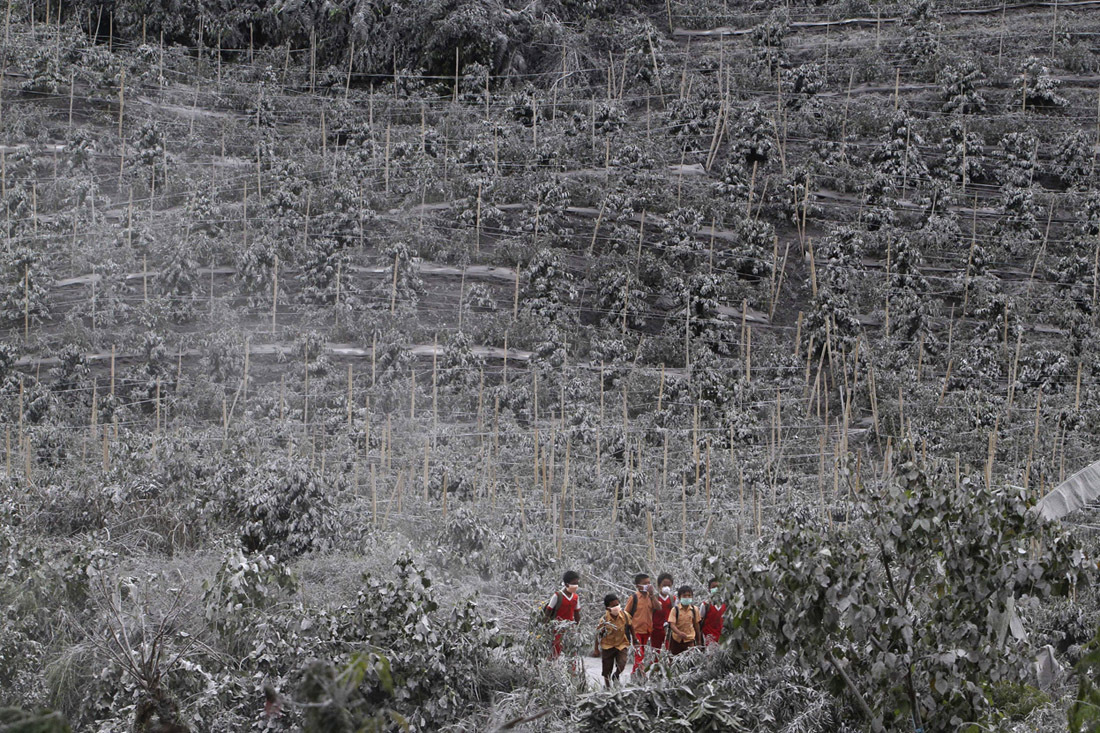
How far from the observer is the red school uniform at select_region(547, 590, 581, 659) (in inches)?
280

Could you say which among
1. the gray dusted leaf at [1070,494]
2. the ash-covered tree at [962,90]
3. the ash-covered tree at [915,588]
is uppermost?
the ash-covered tree at [962,90]

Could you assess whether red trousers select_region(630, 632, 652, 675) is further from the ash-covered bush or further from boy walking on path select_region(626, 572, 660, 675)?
the ash-covered bush

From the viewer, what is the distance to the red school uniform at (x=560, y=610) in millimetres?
7121

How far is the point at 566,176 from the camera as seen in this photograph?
16.8 metres

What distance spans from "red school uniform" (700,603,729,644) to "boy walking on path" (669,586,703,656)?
20 centimetres

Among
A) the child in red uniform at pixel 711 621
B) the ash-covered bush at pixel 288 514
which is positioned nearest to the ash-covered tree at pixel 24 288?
the ash-covered bush at pixel 288 514

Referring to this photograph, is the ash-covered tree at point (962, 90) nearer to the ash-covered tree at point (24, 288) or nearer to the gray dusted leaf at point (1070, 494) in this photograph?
the gray dusted leaf at point (1070, 494)

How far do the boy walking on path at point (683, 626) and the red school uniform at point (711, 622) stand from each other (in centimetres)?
20

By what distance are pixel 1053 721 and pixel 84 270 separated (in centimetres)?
1284

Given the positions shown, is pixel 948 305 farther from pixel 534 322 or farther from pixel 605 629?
pixel 605 629

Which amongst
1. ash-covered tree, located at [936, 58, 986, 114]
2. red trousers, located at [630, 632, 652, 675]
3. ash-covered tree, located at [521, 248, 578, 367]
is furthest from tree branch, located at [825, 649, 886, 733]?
ash-covered tree, located at [936, 58, 986, 114]

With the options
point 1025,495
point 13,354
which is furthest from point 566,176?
point 1025,495

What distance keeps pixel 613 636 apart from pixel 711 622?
0.75 meters

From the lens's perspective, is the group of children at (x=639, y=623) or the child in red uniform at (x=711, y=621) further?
the child in red uniform at (x=711, y=621)
